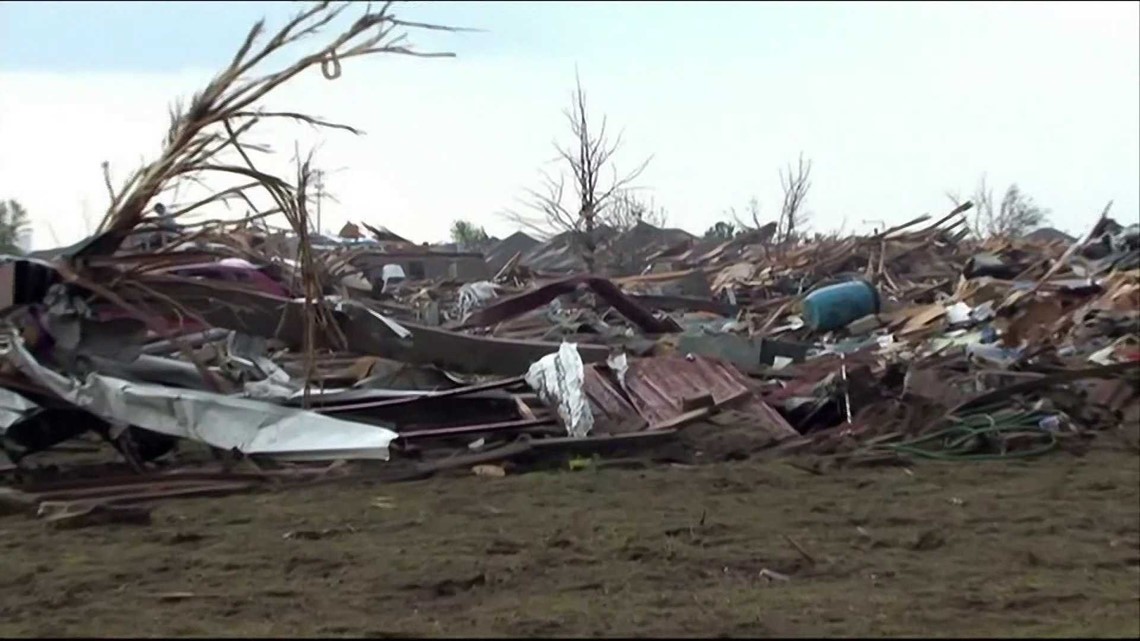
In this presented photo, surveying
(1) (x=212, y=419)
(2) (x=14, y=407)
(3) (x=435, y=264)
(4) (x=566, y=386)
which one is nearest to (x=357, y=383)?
(4) (x=566, y=386)

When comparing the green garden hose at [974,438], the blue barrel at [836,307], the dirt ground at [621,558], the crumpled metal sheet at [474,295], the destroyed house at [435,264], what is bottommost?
the green garden hose at [974,438]

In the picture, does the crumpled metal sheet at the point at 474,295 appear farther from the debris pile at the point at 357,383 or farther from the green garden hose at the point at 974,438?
the green garden hose at the point at 974,438

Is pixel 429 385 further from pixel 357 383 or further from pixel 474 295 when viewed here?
pixel 474 295

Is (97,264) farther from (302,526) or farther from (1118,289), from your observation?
(1118,289)

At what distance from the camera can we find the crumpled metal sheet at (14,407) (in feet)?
33.7

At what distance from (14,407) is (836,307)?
978cm

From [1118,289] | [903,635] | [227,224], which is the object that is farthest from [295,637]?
[1118,289]

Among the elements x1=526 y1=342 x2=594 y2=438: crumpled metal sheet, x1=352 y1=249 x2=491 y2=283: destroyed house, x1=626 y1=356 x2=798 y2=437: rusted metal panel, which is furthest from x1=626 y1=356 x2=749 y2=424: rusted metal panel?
x1=352 y1=249 x2=491 y2=283: destroyed house

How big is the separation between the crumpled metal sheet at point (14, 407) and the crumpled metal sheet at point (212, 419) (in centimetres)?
21

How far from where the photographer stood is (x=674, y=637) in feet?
17.0

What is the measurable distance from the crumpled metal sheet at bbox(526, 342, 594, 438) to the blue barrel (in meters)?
6.05

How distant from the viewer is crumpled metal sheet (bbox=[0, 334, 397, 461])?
33.8 feet

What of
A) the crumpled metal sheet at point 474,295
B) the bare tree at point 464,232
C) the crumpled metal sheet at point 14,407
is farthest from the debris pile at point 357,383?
the bare tree at point 464,232

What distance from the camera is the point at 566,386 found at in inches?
449
